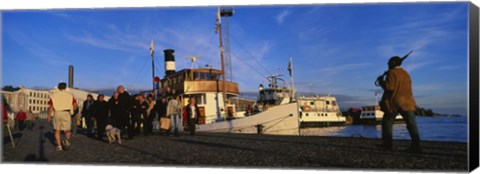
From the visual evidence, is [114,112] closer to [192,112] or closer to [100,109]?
[100,109]

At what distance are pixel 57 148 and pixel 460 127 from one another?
8.13 m

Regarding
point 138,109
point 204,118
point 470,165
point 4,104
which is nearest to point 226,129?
point 204,118

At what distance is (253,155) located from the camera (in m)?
8.51

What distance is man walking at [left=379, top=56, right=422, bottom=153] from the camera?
770cm

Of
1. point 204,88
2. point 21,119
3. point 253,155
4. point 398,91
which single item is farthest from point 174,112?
point 204,88

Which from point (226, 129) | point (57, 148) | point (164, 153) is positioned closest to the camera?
point (164, 153)

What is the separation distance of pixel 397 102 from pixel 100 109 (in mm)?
7764

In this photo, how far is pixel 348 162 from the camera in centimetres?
754

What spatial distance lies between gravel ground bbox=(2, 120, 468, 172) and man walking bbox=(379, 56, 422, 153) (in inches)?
11.0

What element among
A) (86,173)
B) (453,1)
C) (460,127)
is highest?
(453,1)

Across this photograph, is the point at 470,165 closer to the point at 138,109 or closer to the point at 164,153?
the point at 164,153

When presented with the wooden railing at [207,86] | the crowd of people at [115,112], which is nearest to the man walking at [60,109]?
the crowd of people at [115,112]

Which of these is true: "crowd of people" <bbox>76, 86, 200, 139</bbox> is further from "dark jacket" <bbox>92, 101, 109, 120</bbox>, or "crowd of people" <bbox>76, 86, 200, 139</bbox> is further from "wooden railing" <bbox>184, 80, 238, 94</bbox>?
"wooden railing" <bbox>184, 80, 238, 94</bbox>

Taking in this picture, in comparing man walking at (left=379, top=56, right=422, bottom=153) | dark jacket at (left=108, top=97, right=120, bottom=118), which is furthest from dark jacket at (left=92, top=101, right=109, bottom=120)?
man walking at (left=379, top=56, right=422, bottom=153)
